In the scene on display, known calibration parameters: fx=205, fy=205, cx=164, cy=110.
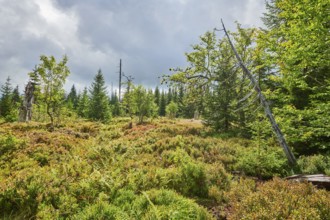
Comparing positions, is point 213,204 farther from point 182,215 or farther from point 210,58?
point 210,58

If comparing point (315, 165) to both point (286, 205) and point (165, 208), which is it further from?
point (165, 208)

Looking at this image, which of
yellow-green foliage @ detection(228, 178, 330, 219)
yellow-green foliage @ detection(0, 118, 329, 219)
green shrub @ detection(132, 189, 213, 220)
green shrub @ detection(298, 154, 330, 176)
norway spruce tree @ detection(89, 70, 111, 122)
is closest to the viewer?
yellow-green foliage @ detection(228, 178, 330, 219)

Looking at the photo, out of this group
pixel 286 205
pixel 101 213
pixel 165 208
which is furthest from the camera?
pixel 165 208

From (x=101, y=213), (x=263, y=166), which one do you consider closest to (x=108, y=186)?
(x=101, y=213)

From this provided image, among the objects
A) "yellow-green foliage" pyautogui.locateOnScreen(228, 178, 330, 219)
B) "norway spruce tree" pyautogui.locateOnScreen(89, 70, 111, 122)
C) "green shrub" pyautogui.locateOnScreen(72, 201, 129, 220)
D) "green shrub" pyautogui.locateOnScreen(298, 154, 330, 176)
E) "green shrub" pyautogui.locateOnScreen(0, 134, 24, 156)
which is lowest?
"green shrub" pyautogui.locateOnScreen(72, 201, 129, 220)

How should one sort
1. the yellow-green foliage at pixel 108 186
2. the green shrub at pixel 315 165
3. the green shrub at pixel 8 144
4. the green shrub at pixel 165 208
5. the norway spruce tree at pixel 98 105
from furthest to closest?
the norway spruce tree at pixel 98 105 → the green shrub at pixel 8 144 → the green shrub at pixel 315 165 → the yellow-green foliage at pixel 108 186 → the green shrub at pixel 165 208

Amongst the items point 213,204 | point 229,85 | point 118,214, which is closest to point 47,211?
point 118,214

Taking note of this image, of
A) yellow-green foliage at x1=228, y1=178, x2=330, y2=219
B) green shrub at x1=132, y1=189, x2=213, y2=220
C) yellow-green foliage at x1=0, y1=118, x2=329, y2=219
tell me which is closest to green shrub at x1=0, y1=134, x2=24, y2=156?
yellow-green foliage at x1=0, y1=118, x2=329, y2=219

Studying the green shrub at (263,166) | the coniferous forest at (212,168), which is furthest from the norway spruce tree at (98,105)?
the green shrub at (263,166)

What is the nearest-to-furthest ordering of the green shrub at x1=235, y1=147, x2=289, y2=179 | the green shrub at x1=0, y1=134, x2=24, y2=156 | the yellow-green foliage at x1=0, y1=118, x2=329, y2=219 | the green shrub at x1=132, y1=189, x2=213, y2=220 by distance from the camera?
1. the green shrub at x1=132, y1=189, x2=213, y2=220
2. the yellow-green foliage at x1=0, y1=118, x2=329, y2=219
3. the green shrub at x1=235, y1=147, x2=289, y2=179
4. the green shrub at x1=0, y1=134, x2=24, y2=156

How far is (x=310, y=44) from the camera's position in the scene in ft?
28.2

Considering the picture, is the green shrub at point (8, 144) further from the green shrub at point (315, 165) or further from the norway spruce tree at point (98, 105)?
the norway spruce tree at point (98, 105)

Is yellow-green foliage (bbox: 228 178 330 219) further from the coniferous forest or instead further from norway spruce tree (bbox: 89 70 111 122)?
norway spruce tree (bbox: 89 70 111 122)

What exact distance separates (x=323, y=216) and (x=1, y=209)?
8.06m
